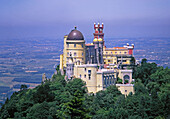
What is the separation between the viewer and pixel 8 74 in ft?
513

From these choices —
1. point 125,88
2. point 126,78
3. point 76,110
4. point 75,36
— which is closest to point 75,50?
point 75,36

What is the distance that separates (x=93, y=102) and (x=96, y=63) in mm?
19287

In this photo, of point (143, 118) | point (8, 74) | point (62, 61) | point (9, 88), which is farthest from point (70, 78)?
point (8, 74)

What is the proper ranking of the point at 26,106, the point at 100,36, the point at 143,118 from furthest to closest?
the point at 100,36 < the point at 26,106 < the point at 143,118

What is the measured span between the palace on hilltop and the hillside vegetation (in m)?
2.01

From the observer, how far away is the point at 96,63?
255ft

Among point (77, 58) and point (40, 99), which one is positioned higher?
point (77, 58)

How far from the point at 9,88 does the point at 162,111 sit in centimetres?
8269

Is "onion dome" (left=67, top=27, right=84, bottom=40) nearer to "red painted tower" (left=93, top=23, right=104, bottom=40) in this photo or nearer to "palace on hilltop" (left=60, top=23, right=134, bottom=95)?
"palace on hilltop" (left=60, top=23, right=134, bottom=95)

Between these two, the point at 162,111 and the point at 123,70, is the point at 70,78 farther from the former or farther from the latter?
the point at 162,111

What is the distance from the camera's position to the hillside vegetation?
1988 inches

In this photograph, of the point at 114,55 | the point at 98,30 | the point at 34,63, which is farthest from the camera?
the point at 34,63

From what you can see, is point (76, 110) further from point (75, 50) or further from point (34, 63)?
point (34, 63)

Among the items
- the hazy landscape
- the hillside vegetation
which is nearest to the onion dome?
the hillside vegetation
